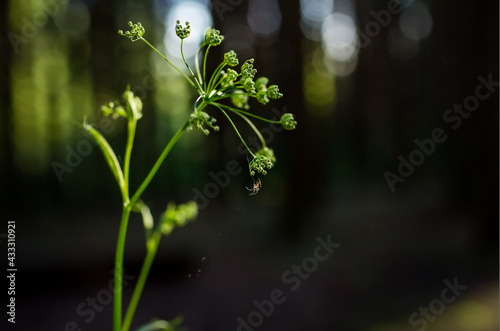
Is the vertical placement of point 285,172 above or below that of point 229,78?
above

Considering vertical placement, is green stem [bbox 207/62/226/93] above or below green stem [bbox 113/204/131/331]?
above

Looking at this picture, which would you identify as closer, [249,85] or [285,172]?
[249,85]

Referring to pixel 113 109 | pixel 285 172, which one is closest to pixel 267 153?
pixel 113 109

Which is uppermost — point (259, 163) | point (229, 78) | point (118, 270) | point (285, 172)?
point (285, 172)

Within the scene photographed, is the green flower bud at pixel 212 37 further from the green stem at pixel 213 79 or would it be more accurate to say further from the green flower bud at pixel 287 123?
the green flower bud at pixel 287 123

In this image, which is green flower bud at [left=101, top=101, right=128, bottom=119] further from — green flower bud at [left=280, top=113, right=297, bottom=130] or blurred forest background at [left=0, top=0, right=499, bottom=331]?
blurred forest background at [left=0, top=0, right=499, bottom=331]

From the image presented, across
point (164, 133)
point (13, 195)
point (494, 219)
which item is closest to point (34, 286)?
point (13, 195)

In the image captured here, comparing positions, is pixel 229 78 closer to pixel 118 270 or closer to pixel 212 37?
pixel 212 37

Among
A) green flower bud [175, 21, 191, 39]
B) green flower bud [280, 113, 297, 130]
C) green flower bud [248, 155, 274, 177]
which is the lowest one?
green flower bud [248, 155, 274, 177]

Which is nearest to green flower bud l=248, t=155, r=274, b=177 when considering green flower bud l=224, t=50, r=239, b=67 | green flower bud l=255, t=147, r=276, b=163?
green flower bud l=255, t=147, r=276, b=163
